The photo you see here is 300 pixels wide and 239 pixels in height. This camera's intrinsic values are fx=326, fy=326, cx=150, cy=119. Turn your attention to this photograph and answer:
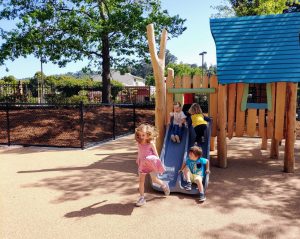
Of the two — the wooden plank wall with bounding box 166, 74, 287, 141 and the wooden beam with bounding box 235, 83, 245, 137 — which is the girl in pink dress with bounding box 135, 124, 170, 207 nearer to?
the wooden plank wall with bounding box 166, 74, 287, 141

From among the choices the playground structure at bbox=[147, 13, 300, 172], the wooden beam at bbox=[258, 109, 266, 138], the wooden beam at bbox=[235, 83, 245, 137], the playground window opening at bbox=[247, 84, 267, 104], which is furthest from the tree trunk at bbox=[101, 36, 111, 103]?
the wooden beam at bbox=[258, 109, 266, 138]

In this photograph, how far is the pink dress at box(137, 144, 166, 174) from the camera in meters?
5.28

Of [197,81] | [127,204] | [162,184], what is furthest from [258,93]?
[127,204]

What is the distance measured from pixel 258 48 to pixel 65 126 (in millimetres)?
8456

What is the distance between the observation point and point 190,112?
23.9 ft

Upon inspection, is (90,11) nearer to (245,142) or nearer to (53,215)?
(245,142)

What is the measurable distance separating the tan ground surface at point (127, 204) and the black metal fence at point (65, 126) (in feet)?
9.59

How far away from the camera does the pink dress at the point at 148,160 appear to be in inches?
208

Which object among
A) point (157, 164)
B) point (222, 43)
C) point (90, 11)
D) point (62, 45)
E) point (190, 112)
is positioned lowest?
point (157, 164)

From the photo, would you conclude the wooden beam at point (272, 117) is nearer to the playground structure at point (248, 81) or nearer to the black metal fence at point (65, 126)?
the playground structure at point (248, 81)

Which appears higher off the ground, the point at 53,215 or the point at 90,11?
the point at 90,11

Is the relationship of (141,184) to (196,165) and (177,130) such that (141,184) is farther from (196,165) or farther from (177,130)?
(177,130)

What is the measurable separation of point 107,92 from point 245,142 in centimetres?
974

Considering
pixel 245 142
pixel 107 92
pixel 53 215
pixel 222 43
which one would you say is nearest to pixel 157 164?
pixel 53 215
